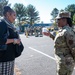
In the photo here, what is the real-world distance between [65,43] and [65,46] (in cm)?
6

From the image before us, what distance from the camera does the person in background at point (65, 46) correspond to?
4.70 meters

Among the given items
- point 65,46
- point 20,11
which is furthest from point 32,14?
point 65,46

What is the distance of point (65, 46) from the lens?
475 centimetres

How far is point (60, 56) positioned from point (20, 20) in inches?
4179

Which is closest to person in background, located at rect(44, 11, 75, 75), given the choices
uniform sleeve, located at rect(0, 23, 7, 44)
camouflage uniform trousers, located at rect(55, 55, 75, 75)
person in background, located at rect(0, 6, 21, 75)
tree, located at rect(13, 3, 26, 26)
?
camouflage uniform trousers, located at rect(55, 55, 75, 75)

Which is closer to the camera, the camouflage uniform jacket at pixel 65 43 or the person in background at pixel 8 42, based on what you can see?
the person in background at pixel 8 42

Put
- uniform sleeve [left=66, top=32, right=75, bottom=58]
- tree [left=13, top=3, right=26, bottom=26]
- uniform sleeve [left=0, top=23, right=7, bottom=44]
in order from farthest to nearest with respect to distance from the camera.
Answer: tree [left=13, top=3, right=26, bottom=26] < uniform sleeve [left=66, top=32, right=75, bottom=58] < uniform sleeve [left=0, top=23, right=7, bottom=44]

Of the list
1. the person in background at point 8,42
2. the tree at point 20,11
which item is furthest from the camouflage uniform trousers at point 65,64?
the tree at point 20,11

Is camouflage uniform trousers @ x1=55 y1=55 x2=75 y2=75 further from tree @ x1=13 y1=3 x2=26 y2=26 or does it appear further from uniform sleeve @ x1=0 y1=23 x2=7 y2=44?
tree @ x1=13 y1=3 x2=26 y2=26

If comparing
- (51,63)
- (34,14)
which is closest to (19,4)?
(34,14)

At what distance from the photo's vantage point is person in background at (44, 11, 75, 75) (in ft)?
15.4

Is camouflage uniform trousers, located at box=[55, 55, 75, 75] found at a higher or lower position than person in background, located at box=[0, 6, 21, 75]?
lower

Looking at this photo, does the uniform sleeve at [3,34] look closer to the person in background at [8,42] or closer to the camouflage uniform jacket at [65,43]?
the person in background at [8,42]

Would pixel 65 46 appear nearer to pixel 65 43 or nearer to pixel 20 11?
pixel 65 43
